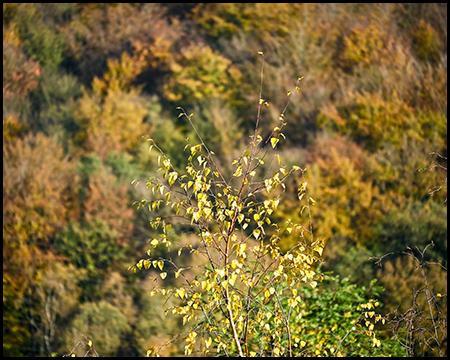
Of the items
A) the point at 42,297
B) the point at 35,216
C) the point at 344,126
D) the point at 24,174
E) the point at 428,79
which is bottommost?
the point at 42,297

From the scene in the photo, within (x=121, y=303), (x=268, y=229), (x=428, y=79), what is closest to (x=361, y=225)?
(x=268, y=229)

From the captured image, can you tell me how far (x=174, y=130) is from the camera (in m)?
7.57

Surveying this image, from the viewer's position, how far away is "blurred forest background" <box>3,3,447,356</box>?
6.01 meters

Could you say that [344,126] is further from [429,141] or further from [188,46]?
[188,46]

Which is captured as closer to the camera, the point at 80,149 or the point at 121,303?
the point at 121,303

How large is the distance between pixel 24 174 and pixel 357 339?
6425 millimetres

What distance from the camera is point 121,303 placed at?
6.71 metres

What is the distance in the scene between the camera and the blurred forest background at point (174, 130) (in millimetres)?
6012

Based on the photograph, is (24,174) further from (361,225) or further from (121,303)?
(361,225)

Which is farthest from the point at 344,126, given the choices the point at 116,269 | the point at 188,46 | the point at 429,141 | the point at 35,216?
the point at 35,216

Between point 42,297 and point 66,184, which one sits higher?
point 66,184

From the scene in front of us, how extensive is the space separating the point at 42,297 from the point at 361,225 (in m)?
5.17

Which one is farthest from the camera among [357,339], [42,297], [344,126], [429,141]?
[42,297]

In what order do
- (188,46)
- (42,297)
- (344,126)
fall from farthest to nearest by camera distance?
1. (188,46)
2. (42,297)
3. (344,126)
